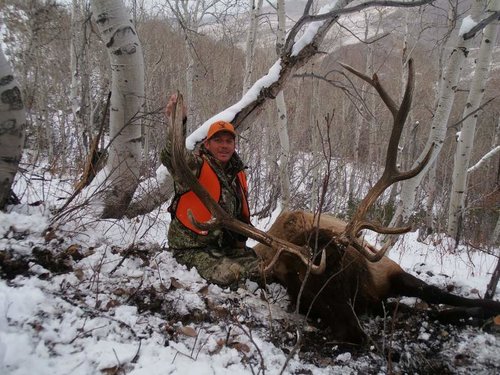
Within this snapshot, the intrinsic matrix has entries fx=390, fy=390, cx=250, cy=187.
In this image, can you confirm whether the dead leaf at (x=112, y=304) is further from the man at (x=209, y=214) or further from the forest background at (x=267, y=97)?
the forest background at (x=267, y=97)

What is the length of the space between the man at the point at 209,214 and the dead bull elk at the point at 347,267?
0.44m

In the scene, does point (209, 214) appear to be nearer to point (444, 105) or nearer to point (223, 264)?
point (223, 264)

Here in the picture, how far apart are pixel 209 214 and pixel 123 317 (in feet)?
4.53

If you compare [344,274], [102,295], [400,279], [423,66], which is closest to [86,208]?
[102,295]

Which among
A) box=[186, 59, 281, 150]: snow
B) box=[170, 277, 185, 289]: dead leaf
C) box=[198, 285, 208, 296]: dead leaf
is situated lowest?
box=[198, 285, 208, 296]: dead leaf

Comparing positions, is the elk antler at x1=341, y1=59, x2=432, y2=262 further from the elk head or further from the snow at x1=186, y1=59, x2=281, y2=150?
the snow at x1=186, y1=59, x2=281, y2=150

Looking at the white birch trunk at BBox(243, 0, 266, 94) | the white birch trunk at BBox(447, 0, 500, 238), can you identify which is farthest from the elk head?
the white birch trunk at BBox(243, 0, 266, 94)

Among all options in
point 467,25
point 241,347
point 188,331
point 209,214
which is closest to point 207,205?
point 209,214

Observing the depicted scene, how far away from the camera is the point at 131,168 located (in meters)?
3.78

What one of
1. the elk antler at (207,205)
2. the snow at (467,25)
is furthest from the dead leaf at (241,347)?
the snow at (467,25)

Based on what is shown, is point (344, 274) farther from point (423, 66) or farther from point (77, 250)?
point (423, 66)

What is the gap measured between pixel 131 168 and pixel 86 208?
56 centimetres

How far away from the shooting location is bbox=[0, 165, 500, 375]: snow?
1.91 m

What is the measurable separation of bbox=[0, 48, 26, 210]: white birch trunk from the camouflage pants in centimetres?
149
